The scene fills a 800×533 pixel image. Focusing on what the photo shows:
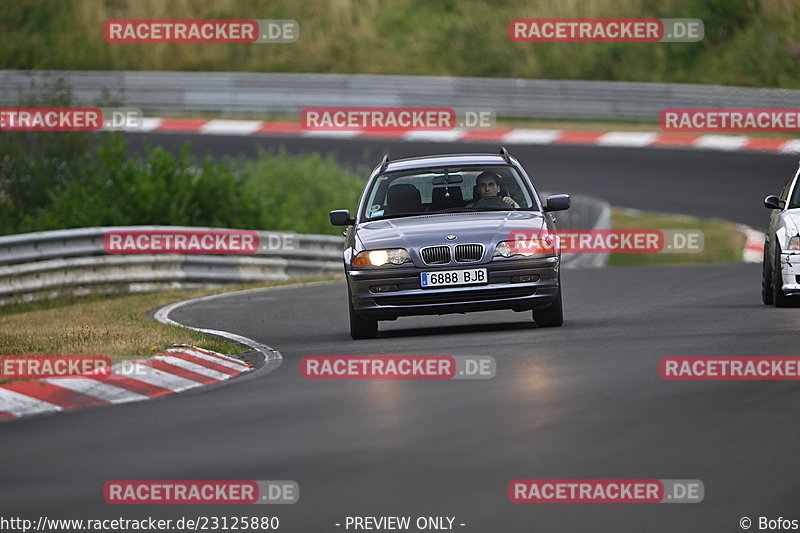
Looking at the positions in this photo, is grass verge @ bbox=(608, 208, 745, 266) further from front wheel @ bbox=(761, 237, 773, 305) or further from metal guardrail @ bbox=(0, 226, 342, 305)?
front wheel @ bbox=(761, 237, 773, 305)

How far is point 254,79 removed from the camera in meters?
41.3

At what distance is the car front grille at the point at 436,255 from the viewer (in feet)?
44.1

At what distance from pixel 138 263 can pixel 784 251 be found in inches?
397

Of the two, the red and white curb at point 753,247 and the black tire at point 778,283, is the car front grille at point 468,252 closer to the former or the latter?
the black tire at point 778,283

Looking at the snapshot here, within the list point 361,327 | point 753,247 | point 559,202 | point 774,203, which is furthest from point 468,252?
point 753,247

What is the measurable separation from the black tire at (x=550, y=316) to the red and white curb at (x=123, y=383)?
9.51 feet

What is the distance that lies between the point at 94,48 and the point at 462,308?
3634 cm

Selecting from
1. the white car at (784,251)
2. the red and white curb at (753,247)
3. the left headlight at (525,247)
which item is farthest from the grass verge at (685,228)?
the left headlight at (525,247)

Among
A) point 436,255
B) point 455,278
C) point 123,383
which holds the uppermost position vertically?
point 436,255

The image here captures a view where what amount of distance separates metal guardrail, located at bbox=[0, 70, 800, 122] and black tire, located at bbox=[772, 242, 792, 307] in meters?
21.3

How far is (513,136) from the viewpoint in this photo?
126ft

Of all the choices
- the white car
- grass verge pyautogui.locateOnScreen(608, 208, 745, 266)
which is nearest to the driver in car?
the white car

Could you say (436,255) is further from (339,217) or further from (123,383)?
(123,383)

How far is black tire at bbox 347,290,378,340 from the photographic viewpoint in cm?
1398
